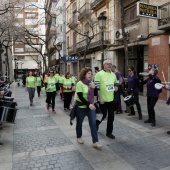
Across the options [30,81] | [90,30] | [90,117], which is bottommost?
[90,117]

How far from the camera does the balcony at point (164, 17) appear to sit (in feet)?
36.1

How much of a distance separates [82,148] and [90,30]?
1903 cm

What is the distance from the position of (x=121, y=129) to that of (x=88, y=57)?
1817 centimetres

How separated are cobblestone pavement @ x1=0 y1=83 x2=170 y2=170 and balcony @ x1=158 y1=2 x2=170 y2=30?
576 centimetres

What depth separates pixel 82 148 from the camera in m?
4.72

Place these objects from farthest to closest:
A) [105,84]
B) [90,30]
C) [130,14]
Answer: [90,30] < [130,14] < [105,84]

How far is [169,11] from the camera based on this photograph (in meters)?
11.1

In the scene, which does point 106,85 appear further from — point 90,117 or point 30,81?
point 30,81

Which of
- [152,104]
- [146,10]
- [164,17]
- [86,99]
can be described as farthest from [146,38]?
[86,99]

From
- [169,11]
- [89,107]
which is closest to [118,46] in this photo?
[169,11]

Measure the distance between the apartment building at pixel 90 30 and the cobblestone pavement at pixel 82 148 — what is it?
9813 mm

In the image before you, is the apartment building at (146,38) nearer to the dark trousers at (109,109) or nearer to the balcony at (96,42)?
the balcony at (96,42)

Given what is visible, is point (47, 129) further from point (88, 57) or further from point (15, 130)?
point (88, 57)

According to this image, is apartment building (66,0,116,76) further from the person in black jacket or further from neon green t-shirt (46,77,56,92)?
the person in black jacket
